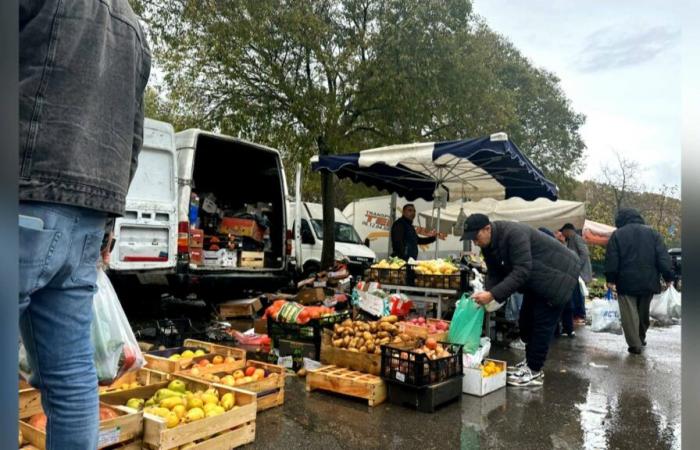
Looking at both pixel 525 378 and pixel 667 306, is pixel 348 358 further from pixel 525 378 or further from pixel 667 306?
pixel 667 306

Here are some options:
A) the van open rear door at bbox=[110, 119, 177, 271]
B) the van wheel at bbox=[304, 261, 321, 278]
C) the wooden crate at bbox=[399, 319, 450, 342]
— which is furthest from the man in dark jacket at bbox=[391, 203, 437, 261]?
the van wheel at bbox=[304, 261, 321, 278]

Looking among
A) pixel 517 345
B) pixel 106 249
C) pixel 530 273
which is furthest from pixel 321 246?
pixel 106 249

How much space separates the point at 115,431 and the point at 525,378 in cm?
396

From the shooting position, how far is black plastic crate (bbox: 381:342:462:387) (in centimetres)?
445

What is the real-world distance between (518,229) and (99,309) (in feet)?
13.5

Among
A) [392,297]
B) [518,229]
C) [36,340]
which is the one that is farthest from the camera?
[392,297]

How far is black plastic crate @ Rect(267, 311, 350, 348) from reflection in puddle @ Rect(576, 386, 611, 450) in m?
2.61

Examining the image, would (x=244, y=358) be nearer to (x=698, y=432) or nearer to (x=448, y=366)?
(x=448, y=366)

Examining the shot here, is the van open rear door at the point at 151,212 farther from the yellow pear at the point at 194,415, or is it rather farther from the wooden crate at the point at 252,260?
the yellow pear at the point at 194,415

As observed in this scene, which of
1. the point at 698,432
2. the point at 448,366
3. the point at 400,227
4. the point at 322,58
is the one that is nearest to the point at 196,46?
the point at 322,58

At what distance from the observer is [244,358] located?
5.04 metres

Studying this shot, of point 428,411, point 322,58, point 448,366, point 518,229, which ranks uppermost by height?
point 322,58

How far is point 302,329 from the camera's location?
6066 mm

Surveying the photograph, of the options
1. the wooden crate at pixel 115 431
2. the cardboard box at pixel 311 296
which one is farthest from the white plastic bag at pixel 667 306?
the wooden crate at pixel 115 431
